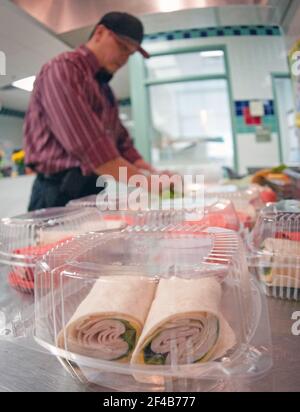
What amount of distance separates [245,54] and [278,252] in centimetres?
91

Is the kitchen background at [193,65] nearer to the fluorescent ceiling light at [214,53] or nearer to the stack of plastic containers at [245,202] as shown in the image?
the fluorescent ceiling light at [214,53]

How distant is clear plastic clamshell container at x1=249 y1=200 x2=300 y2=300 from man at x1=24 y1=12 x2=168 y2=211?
49 cm

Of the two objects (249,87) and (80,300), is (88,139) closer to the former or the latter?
(80,300)

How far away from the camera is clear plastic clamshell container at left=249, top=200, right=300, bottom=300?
467mm

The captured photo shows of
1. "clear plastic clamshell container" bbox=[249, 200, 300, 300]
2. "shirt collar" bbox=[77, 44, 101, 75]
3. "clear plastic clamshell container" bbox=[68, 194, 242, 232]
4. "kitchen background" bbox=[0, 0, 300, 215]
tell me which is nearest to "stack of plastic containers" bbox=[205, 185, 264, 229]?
"clear plastic clamshell container" bbox=[68, 194, 242, 232]

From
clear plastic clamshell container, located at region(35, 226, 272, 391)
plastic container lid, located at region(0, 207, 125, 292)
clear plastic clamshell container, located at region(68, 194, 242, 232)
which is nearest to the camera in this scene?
clear plastic clamshell container, located at region(35, 226, 272, 391)

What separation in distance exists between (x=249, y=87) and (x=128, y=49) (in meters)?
0.57

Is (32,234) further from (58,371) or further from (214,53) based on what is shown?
(214,53)

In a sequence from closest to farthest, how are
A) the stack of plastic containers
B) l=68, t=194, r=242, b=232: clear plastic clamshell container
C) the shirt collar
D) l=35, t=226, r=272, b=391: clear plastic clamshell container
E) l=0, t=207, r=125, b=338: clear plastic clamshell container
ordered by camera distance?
1. l=35, t=226, r=272, b=391: clear plastic clamshell container
2. l=0, t=207, r=125, b=338: clear plastic clamshell container
3. l=68, t=194, r=242, b=232: clear plastic clamshell container
4. the stack of plastic containers
5. the shirt collar

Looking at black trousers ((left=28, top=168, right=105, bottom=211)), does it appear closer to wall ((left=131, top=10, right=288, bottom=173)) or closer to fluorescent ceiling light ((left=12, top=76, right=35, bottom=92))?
fluorescent ceiling light ((left=12, top=76, right=35, bottom=92))

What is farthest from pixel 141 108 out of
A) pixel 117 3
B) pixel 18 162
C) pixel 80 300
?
pixel 80 300

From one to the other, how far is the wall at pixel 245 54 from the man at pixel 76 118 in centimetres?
20

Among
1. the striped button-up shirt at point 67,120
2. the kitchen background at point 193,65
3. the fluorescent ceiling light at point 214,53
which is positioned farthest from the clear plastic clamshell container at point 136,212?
the fluorescent ceiling light at point 214,53

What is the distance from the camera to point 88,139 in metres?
0.84
